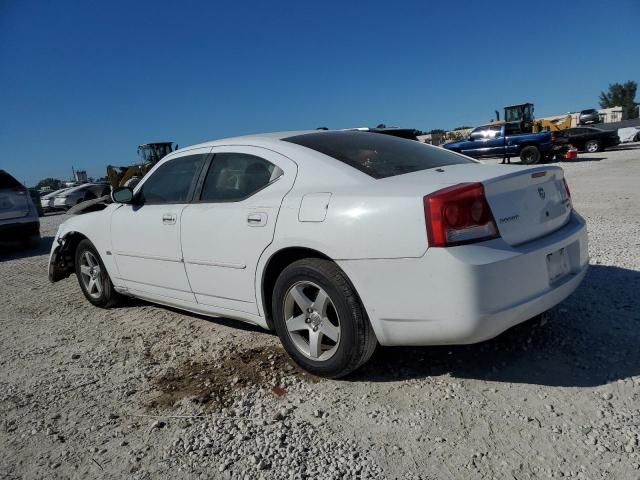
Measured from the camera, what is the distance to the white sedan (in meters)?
2.21

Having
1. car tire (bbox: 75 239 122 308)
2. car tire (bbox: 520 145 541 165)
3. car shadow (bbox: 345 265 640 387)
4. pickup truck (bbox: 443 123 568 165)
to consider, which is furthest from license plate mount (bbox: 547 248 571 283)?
car tire (bbox: 520 145 541 165)

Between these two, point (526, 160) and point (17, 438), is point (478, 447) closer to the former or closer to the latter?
point (17, 438)

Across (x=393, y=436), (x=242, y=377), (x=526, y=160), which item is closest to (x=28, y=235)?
(x=242, y=377)

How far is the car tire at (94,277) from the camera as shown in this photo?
4.39m

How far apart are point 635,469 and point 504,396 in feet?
2.15

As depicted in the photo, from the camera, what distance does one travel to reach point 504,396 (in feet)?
7.92

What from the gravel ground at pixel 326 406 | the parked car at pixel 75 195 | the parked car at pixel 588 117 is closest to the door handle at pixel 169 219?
the gravel ground at pixel 326 406

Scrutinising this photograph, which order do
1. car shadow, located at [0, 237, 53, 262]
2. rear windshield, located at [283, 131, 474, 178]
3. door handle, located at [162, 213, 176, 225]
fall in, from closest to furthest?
rear windshield, located at [283, 131, 474, 178] → door handle, located at [162, 213, 176, 225] → car shadow, located at [0, 237, 53, 262]

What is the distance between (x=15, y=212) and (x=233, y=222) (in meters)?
7.85

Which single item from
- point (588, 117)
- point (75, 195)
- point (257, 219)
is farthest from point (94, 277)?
point (588, 117)

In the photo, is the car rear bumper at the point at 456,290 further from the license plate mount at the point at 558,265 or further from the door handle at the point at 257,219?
the door handle at the point at 257,219

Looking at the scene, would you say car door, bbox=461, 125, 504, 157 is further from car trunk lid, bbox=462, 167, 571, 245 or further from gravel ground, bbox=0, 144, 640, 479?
car trunk lid, bbox=462, 167, 571, 245

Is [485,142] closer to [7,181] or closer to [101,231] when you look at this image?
[7,181]

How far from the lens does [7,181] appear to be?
29.2ft
